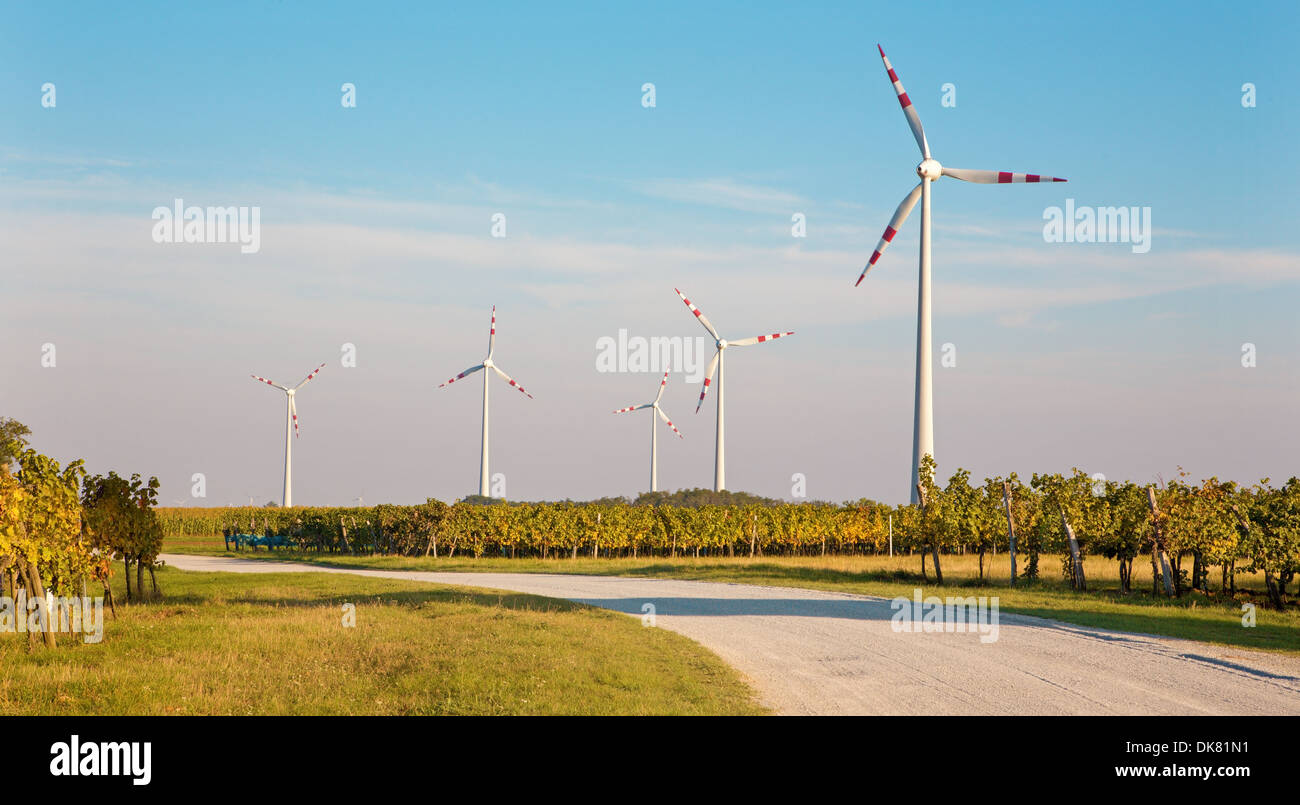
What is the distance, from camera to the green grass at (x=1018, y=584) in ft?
82.9

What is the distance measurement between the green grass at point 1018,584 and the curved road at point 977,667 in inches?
91.3

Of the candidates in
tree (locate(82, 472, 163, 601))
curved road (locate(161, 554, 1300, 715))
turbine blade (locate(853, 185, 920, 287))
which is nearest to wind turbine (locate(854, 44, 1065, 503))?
turbine blade (locate(853, 185, 920, 287))

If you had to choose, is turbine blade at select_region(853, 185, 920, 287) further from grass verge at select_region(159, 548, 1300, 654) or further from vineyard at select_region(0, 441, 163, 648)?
vineyard at select_region(0, 441, 163, 648)

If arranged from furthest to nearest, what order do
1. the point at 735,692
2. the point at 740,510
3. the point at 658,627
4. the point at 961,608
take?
the point at 740,510 < the point at 961,608 < the point at 658,627 < the point at 735,692

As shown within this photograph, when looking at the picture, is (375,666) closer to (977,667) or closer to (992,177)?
(977,667)

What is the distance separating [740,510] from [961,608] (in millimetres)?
41703

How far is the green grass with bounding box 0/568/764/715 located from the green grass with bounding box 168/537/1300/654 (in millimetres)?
12767

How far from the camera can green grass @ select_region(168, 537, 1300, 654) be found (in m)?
25.3

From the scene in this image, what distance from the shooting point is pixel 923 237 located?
55750 millimetres

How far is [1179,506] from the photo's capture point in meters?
33.1

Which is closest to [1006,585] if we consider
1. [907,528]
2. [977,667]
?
[907,528]

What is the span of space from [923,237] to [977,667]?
4107 cm
